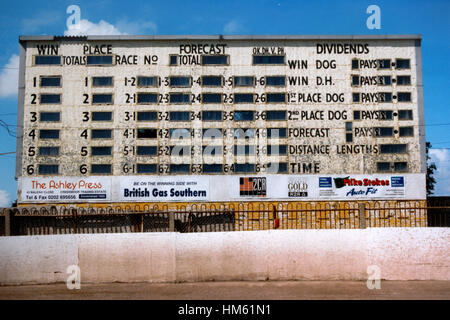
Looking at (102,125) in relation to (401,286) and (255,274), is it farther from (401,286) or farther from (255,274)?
(401,286)

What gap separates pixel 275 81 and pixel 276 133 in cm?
421

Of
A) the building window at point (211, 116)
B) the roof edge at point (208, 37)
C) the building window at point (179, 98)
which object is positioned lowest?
the building window at point (211, 116)

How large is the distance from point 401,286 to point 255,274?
3596 millimetres

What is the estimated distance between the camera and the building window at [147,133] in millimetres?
34250

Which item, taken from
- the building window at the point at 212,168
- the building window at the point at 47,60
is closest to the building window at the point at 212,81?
the building window at the point at 212,168

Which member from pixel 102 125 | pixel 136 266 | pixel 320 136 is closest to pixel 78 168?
pixel 102 125

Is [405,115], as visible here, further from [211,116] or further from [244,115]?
[211,116]

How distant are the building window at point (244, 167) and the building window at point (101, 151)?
396 inches

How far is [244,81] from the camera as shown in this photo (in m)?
34.7

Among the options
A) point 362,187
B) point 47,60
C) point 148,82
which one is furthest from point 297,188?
point 47,60

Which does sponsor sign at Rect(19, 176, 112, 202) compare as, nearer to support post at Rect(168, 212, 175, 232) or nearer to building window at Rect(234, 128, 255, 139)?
building window at Rect(234, 128, 255, 139)

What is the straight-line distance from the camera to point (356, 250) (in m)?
11.3

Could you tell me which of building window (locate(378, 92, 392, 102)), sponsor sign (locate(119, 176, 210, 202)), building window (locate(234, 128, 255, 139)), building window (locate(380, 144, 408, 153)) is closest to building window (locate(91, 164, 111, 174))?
sponsor sign (locate(119, 176, 210, 202))

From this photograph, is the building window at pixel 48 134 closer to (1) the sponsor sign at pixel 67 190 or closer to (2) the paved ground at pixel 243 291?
(1) the sponsor sign at pixel 67 190
